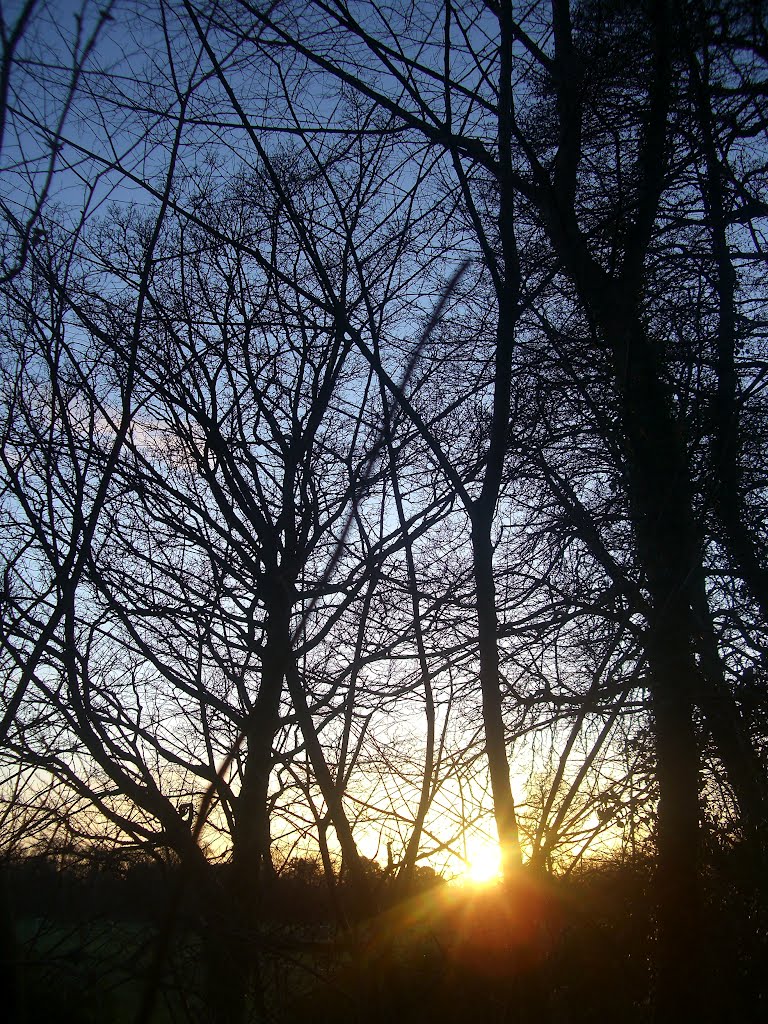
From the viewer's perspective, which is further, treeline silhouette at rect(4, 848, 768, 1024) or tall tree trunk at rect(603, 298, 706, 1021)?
tall tree trunk at rect(603, 298, 706, 1021)

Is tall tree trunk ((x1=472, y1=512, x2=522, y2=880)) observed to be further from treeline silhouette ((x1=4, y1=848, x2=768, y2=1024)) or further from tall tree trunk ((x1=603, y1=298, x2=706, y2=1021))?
tall tree trunk ((x1=603, y1=298, x2=706, y2=1021))

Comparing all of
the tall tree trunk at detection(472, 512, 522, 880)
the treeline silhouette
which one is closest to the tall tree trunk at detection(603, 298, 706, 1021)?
the treeline silhouette

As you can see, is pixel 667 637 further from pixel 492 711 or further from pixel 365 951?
pixel 365 951

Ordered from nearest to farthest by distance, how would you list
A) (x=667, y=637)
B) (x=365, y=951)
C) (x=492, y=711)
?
(x=492, y=711)
(x=365, y=951)
(x=667, y=637)

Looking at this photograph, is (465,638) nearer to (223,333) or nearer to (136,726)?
(136,726)

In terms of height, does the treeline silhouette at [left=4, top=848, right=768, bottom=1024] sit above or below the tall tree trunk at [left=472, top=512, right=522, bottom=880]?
below

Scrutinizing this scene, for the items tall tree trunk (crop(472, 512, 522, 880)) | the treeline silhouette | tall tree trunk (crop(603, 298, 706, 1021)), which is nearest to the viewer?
tall tree trunk (crop(472, 512, 522, 880))

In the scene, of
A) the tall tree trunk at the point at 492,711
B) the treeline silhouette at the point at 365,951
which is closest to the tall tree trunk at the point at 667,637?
the treeline silhouette at the point at 365,951

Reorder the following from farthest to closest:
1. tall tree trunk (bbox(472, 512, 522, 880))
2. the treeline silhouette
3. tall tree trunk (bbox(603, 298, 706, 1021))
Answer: tall tree trunk (bbox(603, 298, 706, 1021))
the treeline silhouette
tall tree trunk (bbox(472, 512, 522, 880))

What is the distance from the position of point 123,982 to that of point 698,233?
17.4ft

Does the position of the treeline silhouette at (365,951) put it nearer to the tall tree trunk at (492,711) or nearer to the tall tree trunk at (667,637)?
the tall tree trunk at (492,711)

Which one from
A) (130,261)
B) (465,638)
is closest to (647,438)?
(465,638)

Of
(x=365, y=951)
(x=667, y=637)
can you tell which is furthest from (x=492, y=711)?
(x=667, y=637)

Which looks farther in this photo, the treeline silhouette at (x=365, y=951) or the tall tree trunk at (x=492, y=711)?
the treeline silhouette at (x=365, y=951)
